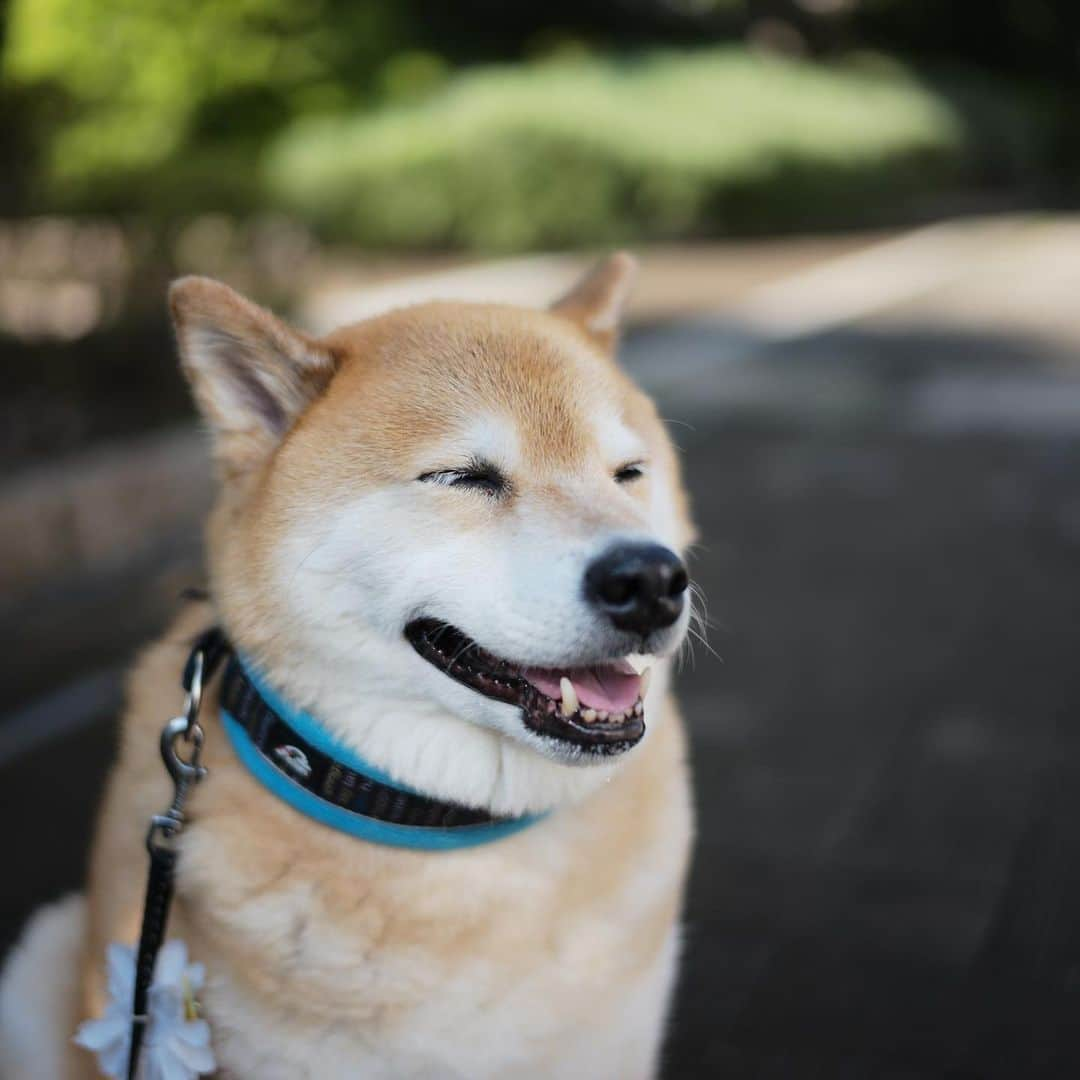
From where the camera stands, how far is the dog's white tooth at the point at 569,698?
Result: 6.26 feet

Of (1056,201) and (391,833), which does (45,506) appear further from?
(1056,201)

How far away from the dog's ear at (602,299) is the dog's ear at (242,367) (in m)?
0.59

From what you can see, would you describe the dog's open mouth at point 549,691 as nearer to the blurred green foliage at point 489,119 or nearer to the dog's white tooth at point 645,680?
the dog's white tooth at point 645,680

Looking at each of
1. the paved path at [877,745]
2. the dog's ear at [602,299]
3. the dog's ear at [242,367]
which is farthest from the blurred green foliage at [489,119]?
the dog's ear at [242,367]

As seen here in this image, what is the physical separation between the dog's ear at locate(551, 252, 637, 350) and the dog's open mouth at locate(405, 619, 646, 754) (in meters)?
0.76

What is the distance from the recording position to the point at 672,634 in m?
1.90

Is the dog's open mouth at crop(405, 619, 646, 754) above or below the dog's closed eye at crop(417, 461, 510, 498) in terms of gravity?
below

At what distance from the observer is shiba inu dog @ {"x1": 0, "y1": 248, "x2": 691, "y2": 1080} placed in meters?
1.91

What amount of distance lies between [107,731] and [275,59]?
8470 millimetres

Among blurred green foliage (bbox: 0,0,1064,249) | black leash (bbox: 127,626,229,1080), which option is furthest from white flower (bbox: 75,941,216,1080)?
blurred green foliage (bbox: 0,0,1064,249)

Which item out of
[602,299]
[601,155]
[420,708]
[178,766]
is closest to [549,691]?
[420,708]

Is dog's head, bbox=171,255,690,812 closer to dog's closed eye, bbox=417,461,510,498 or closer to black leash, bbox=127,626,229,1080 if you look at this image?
dog's closed eye, bbox=417,461,510,498

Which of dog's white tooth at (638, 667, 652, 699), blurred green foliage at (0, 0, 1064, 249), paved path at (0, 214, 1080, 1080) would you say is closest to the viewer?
Answer: dog's white tooth at (638, 667, 652, 699)

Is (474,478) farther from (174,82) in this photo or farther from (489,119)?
(489,119)
